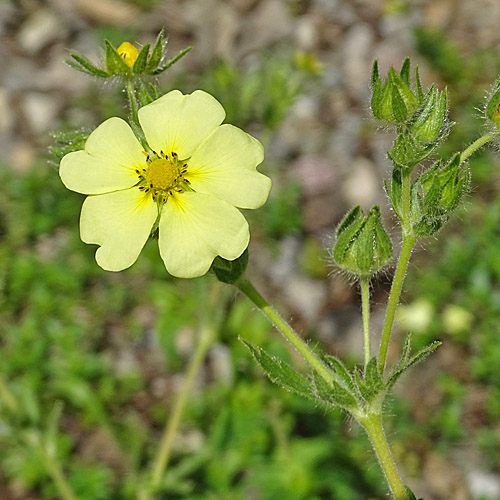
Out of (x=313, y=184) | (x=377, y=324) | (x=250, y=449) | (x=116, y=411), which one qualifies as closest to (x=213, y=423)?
(x=250, y=449)

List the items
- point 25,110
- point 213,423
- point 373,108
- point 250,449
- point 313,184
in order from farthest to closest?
1. point 25,110
2. point 313,184
3. point 213,423
4. point 250,449
5. point 373,108

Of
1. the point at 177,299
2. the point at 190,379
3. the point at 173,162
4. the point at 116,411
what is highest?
the point at 173,162

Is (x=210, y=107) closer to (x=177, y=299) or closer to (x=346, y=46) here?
(x=177, y=299)

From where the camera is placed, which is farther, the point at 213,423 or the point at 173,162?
the point at 213,423

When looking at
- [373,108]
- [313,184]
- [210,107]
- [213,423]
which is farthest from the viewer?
[313,184]

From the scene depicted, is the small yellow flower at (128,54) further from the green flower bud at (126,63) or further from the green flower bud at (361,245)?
the green flower bud at (361,245)

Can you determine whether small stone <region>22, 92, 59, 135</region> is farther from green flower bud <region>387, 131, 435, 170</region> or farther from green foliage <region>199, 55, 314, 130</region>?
green flower bud <region>387, 131, 435, 170</region>

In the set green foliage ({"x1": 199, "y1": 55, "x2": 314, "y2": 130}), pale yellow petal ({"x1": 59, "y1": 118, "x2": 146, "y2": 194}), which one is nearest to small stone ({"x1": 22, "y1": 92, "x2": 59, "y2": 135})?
green foliage ({"x1": 199, "y1": 55, "x2": 314, "y2": 130})
